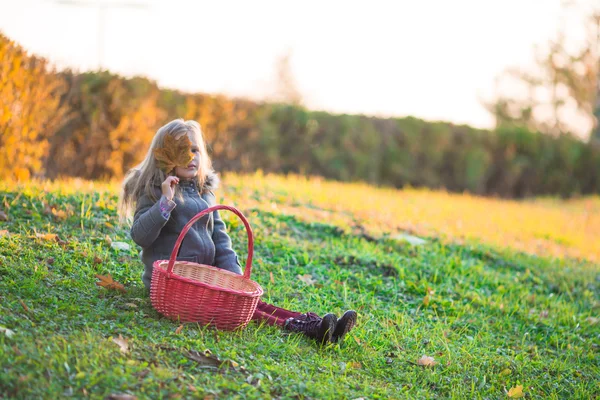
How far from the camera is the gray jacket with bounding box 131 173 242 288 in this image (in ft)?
12.8

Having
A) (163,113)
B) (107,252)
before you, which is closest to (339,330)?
(107,252)

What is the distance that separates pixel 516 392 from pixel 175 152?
2.66 m

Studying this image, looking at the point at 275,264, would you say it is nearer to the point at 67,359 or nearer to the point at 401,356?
the point at 401,356

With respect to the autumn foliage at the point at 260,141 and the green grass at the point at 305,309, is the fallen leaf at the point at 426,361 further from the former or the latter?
the autumn foliage at the point at 260,141

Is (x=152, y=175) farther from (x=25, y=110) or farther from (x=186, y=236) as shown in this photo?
(x=25, y=110)

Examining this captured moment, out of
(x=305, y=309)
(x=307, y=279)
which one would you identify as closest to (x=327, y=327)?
(x=305, y=309)

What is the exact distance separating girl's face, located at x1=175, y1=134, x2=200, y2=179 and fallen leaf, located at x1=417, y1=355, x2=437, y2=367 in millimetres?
1976

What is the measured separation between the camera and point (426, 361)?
426 cm

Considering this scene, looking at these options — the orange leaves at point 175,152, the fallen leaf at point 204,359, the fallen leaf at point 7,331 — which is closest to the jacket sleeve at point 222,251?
the orange leaves at point 175,152

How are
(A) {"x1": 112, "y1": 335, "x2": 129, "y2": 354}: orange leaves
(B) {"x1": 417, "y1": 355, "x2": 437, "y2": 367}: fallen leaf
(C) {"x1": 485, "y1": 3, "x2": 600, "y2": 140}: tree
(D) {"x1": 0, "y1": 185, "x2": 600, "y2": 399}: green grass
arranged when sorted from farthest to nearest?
(C) {"x1": 485, "y1": 3, "x2": 600, "y2": 140}: tree → (B) {"x1": 417, "y1": 355, "x2": 437, "y2": 367}: fallen leaf → (A) {"x1": 112, "y1": 335, "x2": 129, "y2": 354}: orange leaves → (D) {"x1": 0, "y1": 185, "x2": 600, "y2": 399}: green grass

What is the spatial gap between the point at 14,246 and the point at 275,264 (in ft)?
6.94

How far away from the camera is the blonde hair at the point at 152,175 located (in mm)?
4148

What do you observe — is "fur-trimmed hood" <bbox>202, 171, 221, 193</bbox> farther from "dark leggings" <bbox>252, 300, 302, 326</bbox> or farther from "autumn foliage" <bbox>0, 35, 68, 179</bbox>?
"autumn foliage" <bbox>0, 35, 68, 179</bbox>

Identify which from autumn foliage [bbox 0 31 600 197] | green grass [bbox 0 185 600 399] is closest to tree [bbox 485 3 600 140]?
autumn foliage [bbox 0 31 600 197]
